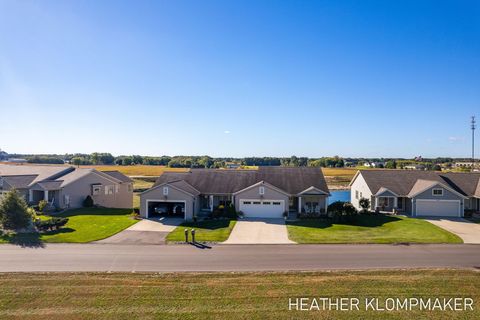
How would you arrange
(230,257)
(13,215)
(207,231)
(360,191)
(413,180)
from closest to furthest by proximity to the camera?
(230,257) → (13,215) → (207,231) → (413,180) → (360,191)

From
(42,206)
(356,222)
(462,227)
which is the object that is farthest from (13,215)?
(462,227)

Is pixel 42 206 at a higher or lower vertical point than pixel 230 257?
higher

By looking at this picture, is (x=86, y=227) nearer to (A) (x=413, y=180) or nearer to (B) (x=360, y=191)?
(B) (x=360, y=191)

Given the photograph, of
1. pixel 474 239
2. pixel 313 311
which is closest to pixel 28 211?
pixel 313 311

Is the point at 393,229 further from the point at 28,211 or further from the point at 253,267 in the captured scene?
the point at 28,211

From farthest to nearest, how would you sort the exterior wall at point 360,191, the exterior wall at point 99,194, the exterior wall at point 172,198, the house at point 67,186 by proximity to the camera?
the exterior wall at point 99,194 → the house at point 67,186 → the exterior wall at point 360,191 → the exterior wall at point 172,198

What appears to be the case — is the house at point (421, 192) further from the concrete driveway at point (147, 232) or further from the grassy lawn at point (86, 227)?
the grassy lawn at point (86, 227)

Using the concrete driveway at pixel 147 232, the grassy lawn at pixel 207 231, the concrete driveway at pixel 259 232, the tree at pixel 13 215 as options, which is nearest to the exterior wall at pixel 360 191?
the concrete driveway at pixel 259 232
